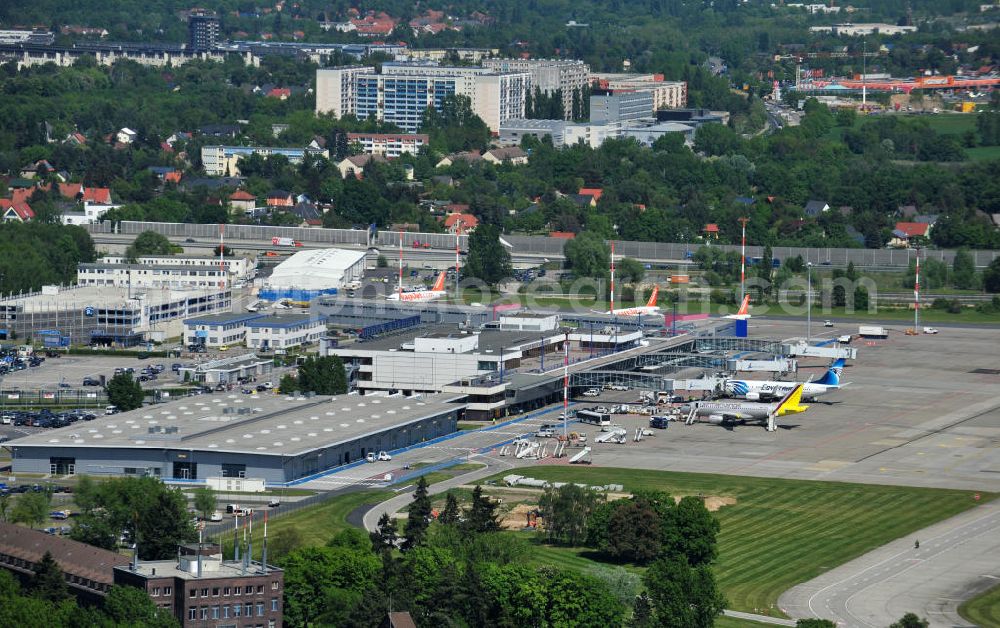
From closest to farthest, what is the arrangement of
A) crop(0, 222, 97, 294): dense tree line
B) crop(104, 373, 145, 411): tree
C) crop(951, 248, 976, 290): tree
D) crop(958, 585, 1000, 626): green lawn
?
crop(958, 585, 1000, 626): green lawn < crop(104, 373, 145, 411): tree < crop(0, 222, 97, 294): dense tree line < crop(951, 248, 976, 290): tree

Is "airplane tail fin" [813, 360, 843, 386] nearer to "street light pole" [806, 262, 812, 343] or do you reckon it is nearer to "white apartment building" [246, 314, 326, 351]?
"street light pole" [806, 262, 812, 343]

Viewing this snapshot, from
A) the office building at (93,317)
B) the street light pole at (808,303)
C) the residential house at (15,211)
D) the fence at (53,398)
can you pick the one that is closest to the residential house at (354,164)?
the residential house at (15,211)

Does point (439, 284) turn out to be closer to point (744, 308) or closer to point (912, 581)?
point (744, 308)

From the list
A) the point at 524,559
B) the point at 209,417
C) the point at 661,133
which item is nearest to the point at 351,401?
the point at 209,417

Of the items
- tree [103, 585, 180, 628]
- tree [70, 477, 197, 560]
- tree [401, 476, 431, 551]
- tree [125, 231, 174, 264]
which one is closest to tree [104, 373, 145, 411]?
tree [70, 477, 197, 560]

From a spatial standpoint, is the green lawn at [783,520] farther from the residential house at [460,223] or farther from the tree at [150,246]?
the residential house at [460,223]

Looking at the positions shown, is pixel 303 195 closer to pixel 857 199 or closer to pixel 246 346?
pixel 857 199
